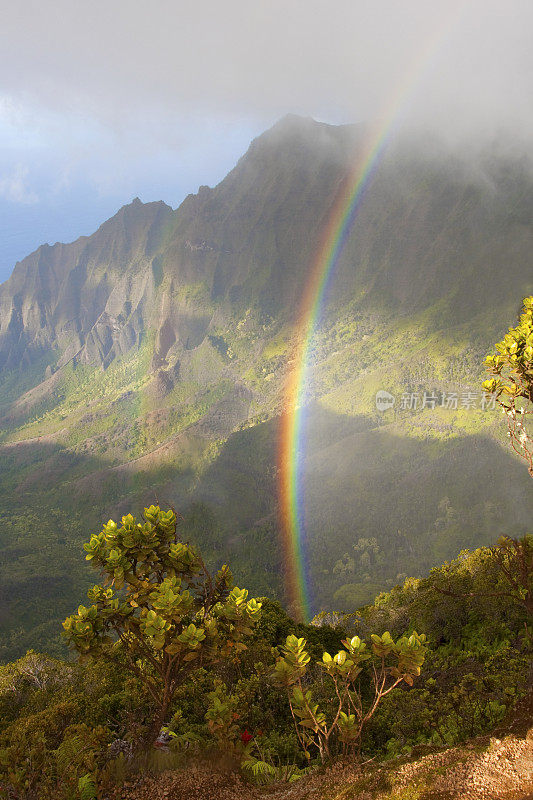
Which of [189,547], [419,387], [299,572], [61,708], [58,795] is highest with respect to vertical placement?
[189,547]

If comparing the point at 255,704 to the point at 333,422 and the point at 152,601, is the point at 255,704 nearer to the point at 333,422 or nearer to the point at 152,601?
the point at 152,601

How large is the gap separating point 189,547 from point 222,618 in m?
1.41

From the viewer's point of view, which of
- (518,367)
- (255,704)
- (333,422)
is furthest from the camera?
(333,422)

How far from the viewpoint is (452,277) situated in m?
140

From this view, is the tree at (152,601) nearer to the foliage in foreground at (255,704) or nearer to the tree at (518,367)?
the foliage in foreground at (255,704)

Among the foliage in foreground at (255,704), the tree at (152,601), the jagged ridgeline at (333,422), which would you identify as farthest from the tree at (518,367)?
the jagged ridgeline at (333,422)

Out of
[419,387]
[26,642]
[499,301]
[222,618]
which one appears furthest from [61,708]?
[499,301]

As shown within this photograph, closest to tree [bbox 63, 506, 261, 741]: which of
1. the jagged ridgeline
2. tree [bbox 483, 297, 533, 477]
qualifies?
tree [bbox 483, 297, 533, 477]

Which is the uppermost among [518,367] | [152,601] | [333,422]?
[518,367]

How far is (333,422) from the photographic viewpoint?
11694cm

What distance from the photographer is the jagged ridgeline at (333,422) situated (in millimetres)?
72375

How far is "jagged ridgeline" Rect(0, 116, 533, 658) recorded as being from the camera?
72375 millimetres

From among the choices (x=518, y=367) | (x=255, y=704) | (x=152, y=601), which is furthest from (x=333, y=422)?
(x=152, y=601)

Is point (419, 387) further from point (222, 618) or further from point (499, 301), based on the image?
point (222, 618)
